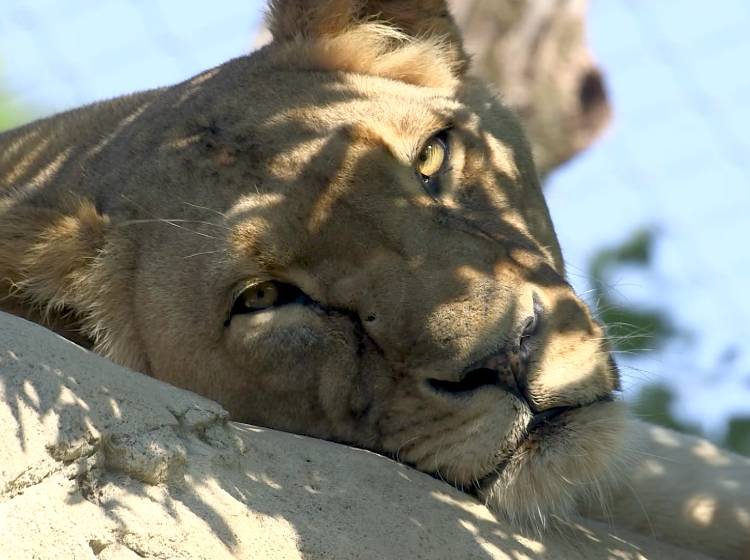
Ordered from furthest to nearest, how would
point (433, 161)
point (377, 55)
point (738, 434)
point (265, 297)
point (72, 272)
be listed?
point (738, 434) → point (377, 55) → point (72, 272) → point (433, 161) → point (265, 297)

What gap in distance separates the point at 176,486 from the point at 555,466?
977 millimetres

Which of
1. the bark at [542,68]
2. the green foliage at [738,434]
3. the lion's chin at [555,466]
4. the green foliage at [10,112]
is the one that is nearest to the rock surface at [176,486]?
the lion's chin at [555,466]

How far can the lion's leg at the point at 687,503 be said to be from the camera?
3.69 meters

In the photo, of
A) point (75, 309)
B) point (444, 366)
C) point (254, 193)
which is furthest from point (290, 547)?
point (75, 309)

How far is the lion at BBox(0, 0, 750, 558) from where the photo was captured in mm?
2863

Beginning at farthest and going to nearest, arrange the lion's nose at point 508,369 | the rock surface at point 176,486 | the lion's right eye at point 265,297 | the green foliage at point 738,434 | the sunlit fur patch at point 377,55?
the green foliage at point 738,434 < the sunlit fur patch at point 377,55 < the lion's right eye at point 265,297 < the lion's nose at point 508,369 < the rock surface at point 176,486

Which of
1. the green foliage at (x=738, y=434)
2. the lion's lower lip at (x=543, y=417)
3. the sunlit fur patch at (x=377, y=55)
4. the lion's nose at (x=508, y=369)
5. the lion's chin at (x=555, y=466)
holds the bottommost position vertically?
the green foliage at (x=738, y=434)

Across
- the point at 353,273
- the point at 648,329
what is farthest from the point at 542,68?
the point at 353,273

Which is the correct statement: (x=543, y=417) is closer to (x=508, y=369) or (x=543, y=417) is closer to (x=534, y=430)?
(x=534, y=430)

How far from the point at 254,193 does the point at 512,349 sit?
0.89 meters

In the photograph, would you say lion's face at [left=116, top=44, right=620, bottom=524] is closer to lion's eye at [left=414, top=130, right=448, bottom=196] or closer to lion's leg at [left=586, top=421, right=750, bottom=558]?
lion's eye at [left=414, top=130, right=448, bottom=196]

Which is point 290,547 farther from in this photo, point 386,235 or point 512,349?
point 386,235

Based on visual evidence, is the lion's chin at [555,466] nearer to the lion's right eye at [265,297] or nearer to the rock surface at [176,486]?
the rock surface at [176,486]

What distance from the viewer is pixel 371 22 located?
13.5 feet
